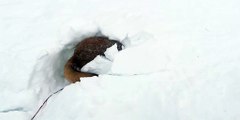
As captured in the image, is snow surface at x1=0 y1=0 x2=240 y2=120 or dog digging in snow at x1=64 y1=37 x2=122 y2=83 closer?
snow surface at x1=0 y1=0 x2=240 y2=120

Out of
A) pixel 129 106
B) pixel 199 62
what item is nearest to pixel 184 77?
pixel 199 62

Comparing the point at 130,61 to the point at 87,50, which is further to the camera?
the point at 87,50

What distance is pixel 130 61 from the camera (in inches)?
96.7

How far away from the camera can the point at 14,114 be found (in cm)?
246

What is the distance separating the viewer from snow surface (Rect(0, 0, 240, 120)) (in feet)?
7.20

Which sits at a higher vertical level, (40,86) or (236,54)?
(236,54)

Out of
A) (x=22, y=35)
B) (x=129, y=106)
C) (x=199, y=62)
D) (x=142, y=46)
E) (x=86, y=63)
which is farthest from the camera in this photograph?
(x=22, y=35)

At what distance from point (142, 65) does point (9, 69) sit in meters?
1.04

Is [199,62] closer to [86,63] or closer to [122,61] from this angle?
[122,61]

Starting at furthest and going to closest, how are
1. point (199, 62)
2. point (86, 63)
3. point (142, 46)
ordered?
1. point (86, 63)
2. point (142, 46)
3. point (199, 62)

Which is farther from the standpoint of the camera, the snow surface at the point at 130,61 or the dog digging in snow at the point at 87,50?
the dog digging in snow at the point at 87,50

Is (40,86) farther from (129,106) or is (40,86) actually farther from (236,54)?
(236,54)

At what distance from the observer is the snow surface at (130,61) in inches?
86.4

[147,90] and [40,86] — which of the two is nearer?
[147,90]
